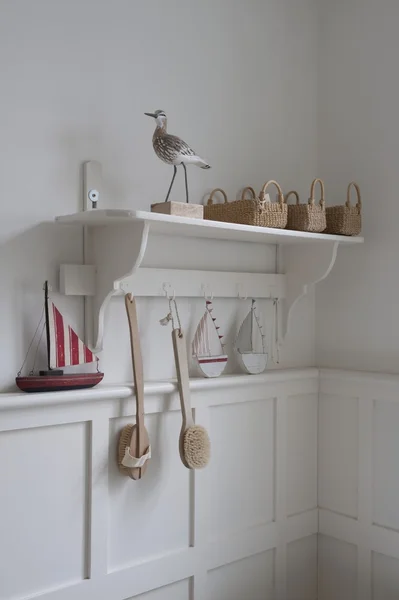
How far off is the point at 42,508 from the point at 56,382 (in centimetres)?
27

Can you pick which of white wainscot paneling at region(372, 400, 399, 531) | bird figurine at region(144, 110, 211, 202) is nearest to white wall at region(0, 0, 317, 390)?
bird figurine at region(144, 110, 211, 202)

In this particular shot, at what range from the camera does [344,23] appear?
204 centimetres

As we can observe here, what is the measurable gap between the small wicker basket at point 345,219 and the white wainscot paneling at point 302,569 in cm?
92

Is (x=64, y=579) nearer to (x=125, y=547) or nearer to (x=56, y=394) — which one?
(x=125, y=547)

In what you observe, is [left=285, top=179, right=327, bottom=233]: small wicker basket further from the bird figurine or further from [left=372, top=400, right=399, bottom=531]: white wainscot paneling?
[left=372, top=400, right=399, bottom=531]: white wainscot paneling

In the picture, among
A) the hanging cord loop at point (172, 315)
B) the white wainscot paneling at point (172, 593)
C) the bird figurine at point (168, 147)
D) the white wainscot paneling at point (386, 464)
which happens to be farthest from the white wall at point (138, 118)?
the white wainscot paneling at point (172, 593)

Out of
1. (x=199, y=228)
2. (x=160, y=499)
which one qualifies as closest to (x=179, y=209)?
(x=199, y=228)

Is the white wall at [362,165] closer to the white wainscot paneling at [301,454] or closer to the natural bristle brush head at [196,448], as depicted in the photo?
the white wainscot paneling at [301,454]

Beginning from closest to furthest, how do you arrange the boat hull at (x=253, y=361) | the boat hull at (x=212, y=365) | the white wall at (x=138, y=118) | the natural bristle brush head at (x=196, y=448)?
the white wall at (x=138, y=118) < the natural bristle brush head at (x=196, y=448) < the boat hull at (x=212, y=365) < the boat hull at (x=253, y=361)

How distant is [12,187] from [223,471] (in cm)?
90

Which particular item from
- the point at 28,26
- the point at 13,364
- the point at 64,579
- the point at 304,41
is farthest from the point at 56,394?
the point at 304,41

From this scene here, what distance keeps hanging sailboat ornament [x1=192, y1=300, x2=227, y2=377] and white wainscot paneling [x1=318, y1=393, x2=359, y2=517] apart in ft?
1.40

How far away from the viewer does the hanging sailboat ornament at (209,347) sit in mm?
1729

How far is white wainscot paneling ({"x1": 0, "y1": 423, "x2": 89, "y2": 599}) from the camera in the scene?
1.38 m
